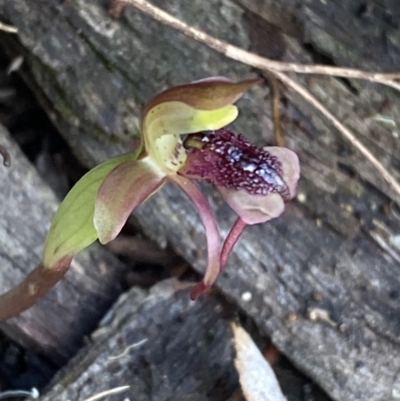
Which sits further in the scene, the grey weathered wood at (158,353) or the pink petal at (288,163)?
the grey weathered wood at (158,353)

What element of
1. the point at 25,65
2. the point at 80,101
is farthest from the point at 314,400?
the point at 25,65

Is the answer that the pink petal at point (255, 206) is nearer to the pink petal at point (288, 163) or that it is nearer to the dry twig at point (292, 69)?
the pink petal at point (288, 163)

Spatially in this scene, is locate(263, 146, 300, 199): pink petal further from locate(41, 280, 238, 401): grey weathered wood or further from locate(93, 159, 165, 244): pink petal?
locate(41, 280, 238, 401): grey weathered wood

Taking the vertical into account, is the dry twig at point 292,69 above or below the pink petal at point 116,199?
below

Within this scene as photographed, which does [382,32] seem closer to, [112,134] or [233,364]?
[112,134]

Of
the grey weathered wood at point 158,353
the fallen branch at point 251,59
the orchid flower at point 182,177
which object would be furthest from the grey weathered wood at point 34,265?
the fallen branch at point 251,59

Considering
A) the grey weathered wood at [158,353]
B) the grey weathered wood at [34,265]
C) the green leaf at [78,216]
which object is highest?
the green leaf at [78,216]

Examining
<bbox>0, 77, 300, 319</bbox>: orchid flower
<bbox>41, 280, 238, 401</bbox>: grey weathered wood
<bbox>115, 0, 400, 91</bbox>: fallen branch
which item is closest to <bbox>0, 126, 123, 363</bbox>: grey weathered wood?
<bbox>41, 280, 238, 401</bbox>: grey weathered wood
